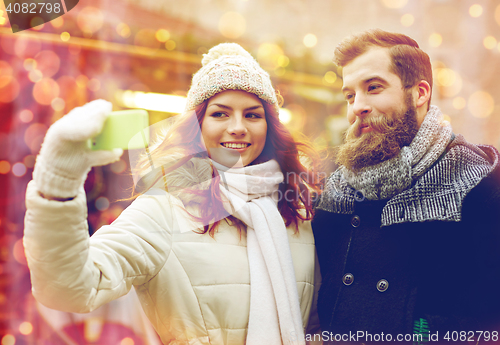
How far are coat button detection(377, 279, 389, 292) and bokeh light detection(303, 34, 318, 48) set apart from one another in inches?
80.1

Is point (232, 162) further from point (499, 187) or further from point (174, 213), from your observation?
point (499, 187)

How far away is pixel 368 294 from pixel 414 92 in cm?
78

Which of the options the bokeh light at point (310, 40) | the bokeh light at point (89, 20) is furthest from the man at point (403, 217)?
the bokeh light at point (89, 20)

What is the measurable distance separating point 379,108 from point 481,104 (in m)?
1.68

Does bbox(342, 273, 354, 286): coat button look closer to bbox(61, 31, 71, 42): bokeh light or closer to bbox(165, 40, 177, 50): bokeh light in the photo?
bbox(165, 40, 177, 50): bokeh light

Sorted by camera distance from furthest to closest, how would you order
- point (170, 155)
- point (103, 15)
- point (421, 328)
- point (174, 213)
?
point (103, 15) → point (170, 155) → point (174, 213) → point (421, 328)

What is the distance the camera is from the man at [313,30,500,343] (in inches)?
40.4

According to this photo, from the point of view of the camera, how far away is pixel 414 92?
123cm

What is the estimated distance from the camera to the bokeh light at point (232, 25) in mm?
2473

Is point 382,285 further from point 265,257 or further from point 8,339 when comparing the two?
point 8,339

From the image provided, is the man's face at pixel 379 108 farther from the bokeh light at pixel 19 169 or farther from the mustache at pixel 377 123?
the bokeh light at pixel 19 169

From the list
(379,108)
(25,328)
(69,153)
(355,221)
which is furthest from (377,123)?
(25,328)

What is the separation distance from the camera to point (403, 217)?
3.62 ft

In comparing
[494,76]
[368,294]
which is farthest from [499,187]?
[494,76]
